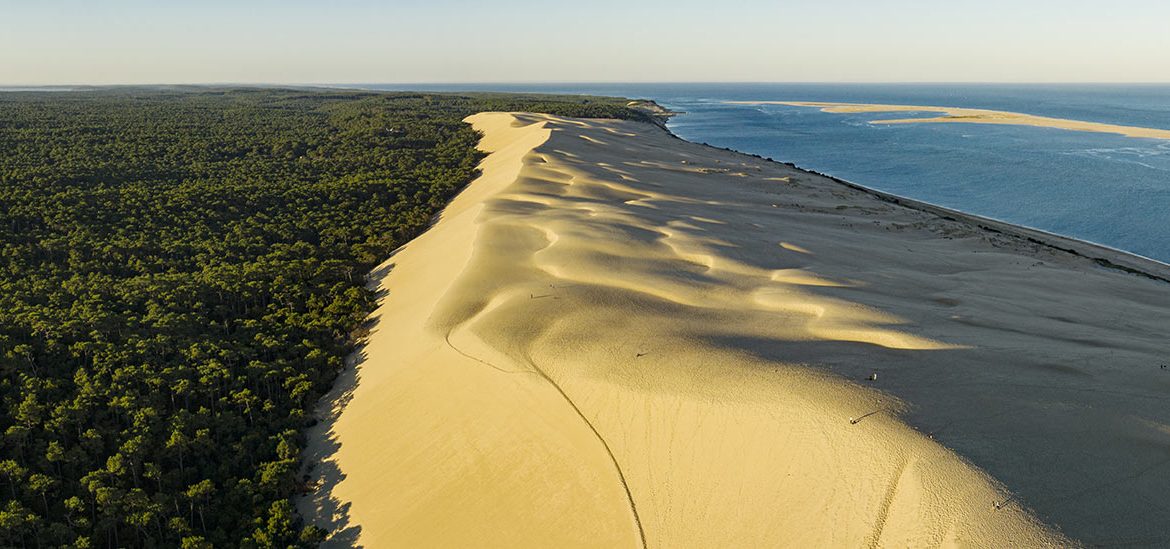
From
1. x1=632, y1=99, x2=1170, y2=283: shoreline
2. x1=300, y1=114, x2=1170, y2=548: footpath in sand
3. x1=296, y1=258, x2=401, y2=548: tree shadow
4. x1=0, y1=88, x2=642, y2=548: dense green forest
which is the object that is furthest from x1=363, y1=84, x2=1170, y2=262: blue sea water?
x1=296, y1=258, x2=401, y2=548: tree shadow

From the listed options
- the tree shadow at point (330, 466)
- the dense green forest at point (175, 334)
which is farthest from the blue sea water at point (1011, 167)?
the tree shadow at point (330, 466)

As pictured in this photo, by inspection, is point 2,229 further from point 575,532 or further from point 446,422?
point 575,532

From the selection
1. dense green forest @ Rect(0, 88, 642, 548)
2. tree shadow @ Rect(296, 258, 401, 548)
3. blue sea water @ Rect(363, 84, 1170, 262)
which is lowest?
tree shadow @ Rect(296, 258, 401, 548)

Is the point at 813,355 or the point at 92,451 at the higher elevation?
the point at 813,355

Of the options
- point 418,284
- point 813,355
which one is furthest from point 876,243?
point 418,284

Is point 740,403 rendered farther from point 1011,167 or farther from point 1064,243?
point 1011,167

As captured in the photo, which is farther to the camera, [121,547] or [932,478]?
[121,547]

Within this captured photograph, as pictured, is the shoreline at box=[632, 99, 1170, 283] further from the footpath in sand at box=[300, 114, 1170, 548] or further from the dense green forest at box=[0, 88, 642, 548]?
the dense green forest at box=[0, 88, 642, 548]

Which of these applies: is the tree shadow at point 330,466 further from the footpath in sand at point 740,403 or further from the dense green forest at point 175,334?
the dense green forest at point 175,334
